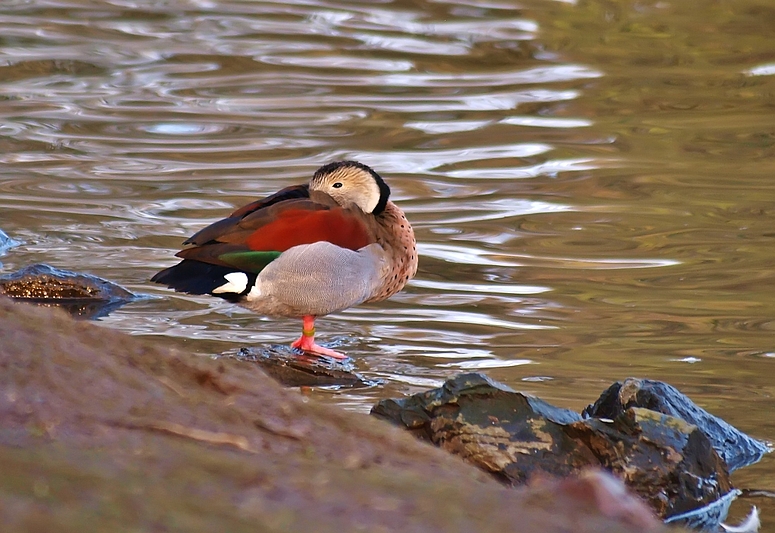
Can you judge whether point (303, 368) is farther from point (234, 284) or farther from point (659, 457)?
point (659, 457)

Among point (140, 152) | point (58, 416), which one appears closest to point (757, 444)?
point (58, 416)

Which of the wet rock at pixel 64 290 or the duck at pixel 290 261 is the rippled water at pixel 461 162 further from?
the duck at pixel 290 261

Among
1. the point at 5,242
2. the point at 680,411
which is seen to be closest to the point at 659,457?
the point at 680,411

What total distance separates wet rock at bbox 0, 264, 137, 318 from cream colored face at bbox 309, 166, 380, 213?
1.47 m

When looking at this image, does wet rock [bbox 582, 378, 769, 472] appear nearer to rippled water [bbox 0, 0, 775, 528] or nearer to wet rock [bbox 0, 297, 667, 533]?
rippled water [bbox 0, 0, 775, 528]

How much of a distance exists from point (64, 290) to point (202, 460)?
5346mm

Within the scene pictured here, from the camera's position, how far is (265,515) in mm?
2100

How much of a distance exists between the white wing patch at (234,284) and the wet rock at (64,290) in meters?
1.11

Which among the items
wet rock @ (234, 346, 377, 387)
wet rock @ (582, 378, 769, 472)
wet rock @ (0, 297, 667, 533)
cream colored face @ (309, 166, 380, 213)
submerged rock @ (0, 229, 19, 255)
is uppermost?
wet rock @ (0, 297, 667, 533)

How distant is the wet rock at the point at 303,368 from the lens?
6.22 metres

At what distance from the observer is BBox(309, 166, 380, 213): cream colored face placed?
22.8ft

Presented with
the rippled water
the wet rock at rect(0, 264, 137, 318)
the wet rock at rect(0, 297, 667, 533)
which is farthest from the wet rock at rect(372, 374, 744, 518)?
the wet rock at rect(0, 264, 137, 318)

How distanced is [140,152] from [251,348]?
19.9 feet

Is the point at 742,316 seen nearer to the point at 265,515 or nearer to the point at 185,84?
the point at 265,515
